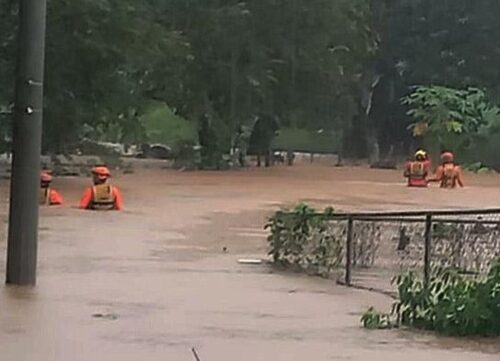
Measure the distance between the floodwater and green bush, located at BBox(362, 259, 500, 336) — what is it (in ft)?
0.73

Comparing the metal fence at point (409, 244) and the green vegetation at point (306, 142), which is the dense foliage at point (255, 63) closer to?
the green vegetation at point (306, 142)

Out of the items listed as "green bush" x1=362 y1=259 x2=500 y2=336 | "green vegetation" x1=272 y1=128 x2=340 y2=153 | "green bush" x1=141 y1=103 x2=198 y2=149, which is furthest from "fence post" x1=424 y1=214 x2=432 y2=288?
"green vegetation" x1=272 y1=128 x2=340 y2=153

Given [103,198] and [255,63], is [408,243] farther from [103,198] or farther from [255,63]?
[255,63]

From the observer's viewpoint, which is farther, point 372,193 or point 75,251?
point 372,193

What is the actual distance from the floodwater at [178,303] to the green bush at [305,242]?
41 cm

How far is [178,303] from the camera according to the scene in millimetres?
13617

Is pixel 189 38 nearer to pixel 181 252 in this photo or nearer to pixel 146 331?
pixel 181 252

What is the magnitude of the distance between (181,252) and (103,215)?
30.0 feet

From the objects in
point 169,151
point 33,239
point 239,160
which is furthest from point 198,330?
point 169,151

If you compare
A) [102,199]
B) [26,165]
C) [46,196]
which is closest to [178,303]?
[26,165]

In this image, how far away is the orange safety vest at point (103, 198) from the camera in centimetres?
3216

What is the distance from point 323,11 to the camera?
2359 inches

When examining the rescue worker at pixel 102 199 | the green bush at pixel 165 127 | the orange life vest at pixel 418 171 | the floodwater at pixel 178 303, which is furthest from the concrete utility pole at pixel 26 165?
the green bush at pixel 165 127

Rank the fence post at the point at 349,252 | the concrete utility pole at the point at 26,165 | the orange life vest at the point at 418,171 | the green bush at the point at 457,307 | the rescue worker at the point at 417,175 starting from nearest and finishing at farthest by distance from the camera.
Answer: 1. the green bush at the point at 457,307
2. the concrete utility pole at the point at 26,165
3. the fence post at the point at 349,252
4. the rescue worker at the point at 417,175
5. the orange life vest at the point at 418,171
